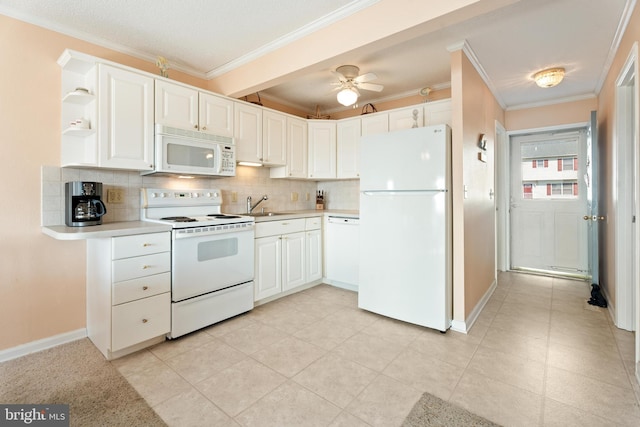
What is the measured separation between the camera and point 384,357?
217 cm

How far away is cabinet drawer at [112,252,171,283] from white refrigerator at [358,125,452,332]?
5.69 feet

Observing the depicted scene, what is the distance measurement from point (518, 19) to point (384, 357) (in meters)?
2.63

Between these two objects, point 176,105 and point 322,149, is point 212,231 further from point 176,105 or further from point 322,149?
point 322,149

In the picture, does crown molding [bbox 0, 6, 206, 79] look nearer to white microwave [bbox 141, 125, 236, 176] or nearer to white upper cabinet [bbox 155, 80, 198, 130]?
white upper cabinet [bbox 155, 80, 198, 130]

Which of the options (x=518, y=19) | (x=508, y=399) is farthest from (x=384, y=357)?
(x=518, y=19)

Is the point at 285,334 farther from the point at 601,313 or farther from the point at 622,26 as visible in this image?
the point at 622,26

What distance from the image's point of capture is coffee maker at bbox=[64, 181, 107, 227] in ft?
7.29

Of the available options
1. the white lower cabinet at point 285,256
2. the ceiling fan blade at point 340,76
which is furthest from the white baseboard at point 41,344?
the ceiling fan blade at point 340,76

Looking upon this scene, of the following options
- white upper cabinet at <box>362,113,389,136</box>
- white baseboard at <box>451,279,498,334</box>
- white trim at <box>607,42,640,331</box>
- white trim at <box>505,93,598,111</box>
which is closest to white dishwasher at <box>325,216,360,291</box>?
white upper cabinet at <box>362,113,389,136</box>

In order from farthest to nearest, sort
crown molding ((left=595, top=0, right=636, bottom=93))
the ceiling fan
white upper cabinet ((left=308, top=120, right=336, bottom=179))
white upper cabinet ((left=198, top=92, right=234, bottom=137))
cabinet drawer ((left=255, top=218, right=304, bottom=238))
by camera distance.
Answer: white upper cabinet ((left=308, top=120, right=336, bottom=179)), cabinet drawer ((left=255, top=218, right=304, bottom=238)), the ceiling fan, white upper cabinet ((left=198, top=92, right=234, bottom=137)), crown molding ((left=595, top=0, right=636, bottom=93))

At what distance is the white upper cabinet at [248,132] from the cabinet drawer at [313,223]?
90cm

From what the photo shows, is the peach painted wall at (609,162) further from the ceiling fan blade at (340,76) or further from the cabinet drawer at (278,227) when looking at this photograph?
the cabinet drawer at (278,227)

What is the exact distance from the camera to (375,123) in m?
3.71

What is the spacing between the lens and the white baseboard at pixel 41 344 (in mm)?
2146
